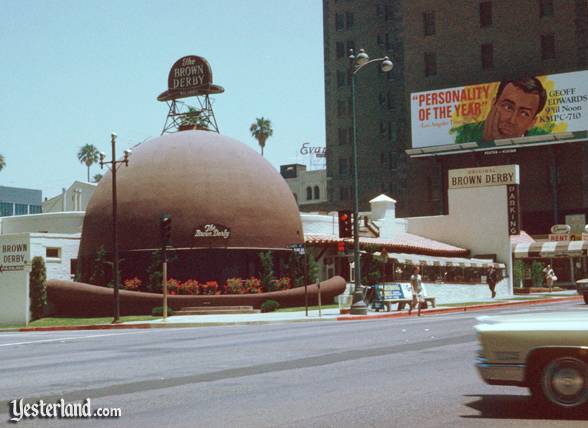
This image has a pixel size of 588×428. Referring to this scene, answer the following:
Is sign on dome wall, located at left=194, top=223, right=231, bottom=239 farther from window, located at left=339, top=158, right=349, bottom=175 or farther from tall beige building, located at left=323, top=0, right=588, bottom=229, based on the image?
window, located at left=339, top=158, right=349, bottom=175

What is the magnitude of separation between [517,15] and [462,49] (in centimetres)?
645

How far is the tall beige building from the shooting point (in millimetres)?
83500

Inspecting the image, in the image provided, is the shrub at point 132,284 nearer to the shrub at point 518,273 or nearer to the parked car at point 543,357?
the shrub at point 518,273

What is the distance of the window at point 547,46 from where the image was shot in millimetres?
85125

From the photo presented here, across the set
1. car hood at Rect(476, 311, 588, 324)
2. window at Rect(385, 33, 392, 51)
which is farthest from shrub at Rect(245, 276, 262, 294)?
window at Rect(385, 33, 392, 51)

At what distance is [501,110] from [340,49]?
3476 centimetres

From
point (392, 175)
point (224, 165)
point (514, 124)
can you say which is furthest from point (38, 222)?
point (392, 175)

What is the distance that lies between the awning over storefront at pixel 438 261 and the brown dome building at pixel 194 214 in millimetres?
5739

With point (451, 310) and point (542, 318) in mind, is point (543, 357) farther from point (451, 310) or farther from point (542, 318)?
point (451, 310)

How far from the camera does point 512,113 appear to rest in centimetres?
7925

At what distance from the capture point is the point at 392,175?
10319 centimetres

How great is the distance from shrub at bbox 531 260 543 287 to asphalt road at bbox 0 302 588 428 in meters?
49.5

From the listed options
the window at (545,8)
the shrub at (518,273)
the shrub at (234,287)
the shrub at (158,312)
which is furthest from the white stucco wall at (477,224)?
the window at (545,8)

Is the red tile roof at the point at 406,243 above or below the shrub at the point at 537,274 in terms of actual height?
above
